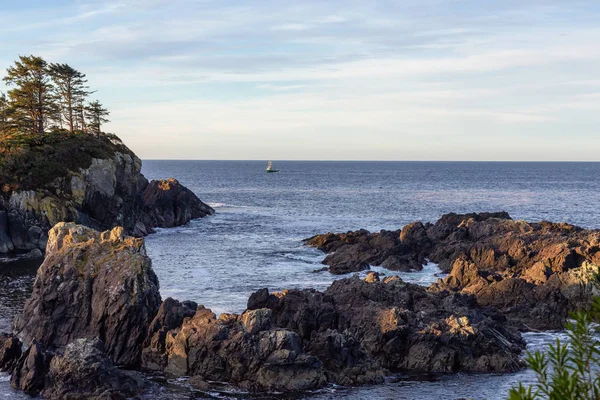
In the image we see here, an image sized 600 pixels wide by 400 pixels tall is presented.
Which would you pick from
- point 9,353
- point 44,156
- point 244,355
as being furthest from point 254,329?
point 44,156

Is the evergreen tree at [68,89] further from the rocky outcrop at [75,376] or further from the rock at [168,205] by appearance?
the rocky outcrop at [75,376]

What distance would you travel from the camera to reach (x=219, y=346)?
33.0m

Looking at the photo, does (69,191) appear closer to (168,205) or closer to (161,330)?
(168,205)

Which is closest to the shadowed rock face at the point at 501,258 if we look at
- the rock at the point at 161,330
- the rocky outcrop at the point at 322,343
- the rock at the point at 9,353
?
the rocky outcrop at the point at 322,343

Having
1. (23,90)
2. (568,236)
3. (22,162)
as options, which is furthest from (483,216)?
(23,90)

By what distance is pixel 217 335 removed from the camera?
33.2 m

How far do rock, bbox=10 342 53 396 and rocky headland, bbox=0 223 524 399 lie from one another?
47 millimetres

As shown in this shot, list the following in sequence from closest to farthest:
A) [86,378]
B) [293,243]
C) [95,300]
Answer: [86,378], [95,300], [293,243]

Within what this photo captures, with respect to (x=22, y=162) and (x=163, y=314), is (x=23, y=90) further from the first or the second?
(x=163, y=314)

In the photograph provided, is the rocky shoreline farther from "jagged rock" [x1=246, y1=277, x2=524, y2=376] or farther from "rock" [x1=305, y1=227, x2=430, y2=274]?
"rock" [x1=305, y1=227, x2=430, y2=274]

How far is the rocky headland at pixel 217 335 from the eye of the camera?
3136 cm

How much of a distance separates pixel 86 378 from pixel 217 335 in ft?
21.6

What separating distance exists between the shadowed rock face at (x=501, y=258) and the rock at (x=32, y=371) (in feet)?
86.4

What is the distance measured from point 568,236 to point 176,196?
61.0 metres
